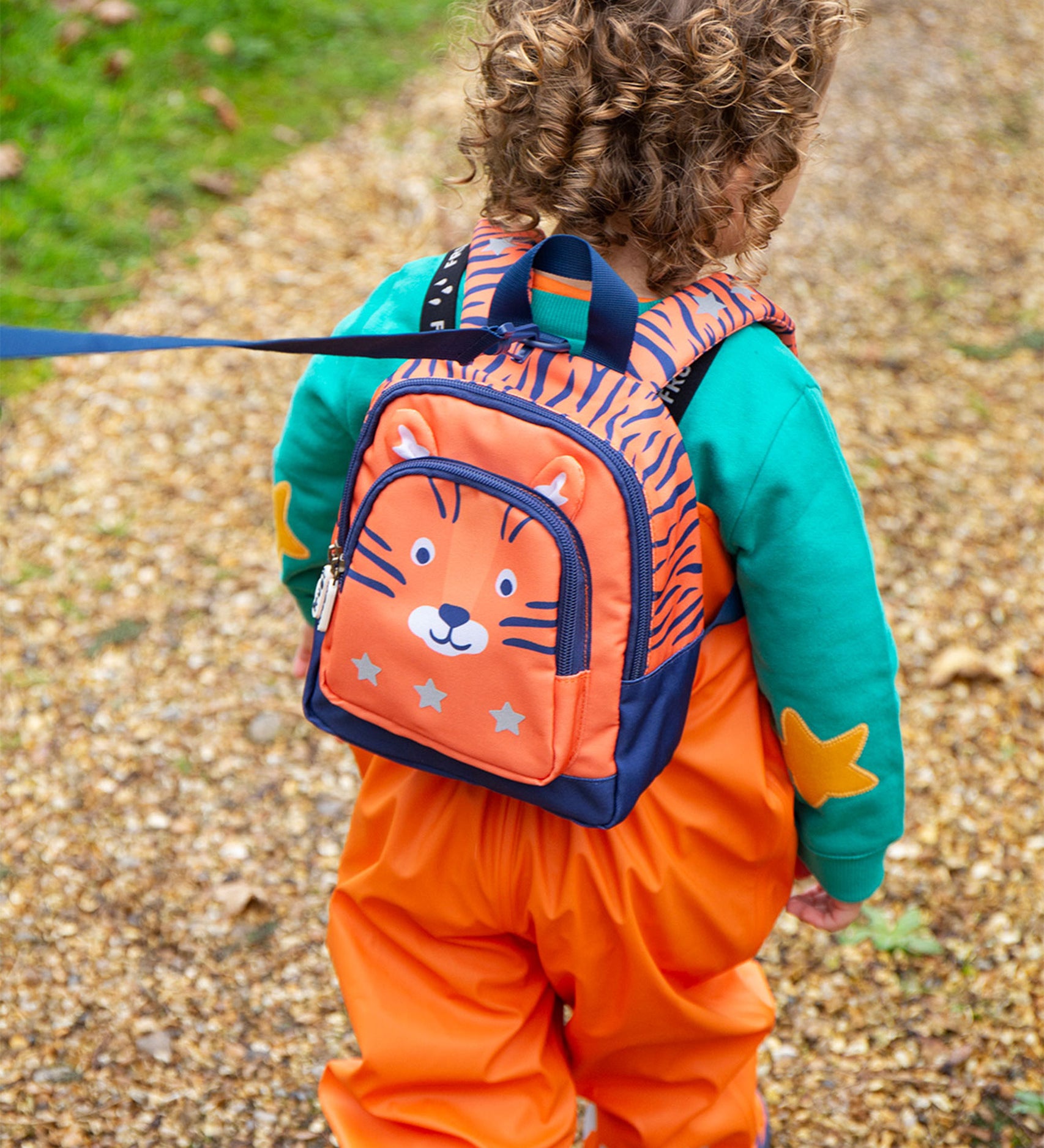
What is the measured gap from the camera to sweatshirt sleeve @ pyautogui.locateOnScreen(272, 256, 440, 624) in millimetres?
1399

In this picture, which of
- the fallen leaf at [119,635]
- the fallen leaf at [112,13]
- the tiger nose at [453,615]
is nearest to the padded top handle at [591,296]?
the tiger nose at [453,615]

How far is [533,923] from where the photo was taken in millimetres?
1438

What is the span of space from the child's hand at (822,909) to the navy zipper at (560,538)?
0.64 meters

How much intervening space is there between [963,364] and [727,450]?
305 centimetres

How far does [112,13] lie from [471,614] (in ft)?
14.1

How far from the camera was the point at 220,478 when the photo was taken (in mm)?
3363

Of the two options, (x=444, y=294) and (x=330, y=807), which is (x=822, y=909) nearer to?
(x=444, y=294)

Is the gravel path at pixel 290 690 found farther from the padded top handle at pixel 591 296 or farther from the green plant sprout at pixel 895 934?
the padded top handle at pixel 591 296

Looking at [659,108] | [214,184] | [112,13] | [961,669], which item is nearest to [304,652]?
[659,108]

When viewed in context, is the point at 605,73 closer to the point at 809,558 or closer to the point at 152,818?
the point at 809,558

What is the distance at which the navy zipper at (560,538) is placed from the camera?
117cm

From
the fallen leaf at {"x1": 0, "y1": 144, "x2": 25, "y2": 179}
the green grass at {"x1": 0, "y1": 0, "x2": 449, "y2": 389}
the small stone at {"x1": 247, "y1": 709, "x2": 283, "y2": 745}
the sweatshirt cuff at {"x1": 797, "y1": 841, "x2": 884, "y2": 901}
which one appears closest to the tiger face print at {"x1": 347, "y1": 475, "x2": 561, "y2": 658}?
the sweatshirt cuff at {"x1": 797, "y1": 841, "x2": 884, "y2": 901}

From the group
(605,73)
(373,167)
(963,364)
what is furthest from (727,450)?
(373,167)

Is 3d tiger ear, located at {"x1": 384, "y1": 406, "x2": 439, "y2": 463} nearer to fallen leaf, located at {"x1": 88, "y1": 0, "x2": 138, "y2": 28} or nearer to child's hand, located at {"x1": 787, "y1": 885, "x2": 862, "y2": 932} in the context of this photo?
child's hand, located at {"x1": 787, "y1": 885, "x2": 862, "y2": 932}
